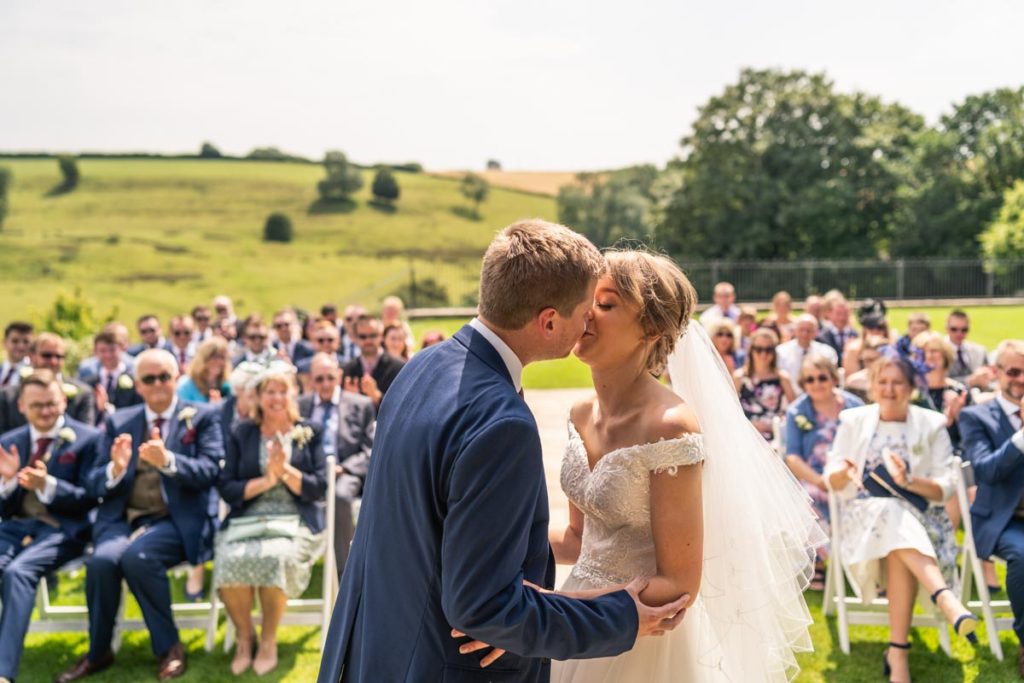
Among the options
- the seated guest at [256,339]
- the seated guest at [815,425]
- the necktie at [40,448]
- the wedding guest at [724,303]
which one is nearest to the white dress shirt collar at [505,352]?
the seated guest at [815,425]

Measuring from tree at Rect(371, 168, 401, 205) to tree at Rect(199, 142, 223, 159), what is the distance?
1341cm

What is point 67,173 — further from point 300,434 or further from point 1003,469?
point 1003,469

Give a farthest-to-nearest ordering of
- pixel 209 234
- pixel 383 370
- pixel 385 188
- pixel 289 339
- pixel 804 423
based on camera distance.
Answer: pixel 385 188, pixel 209 234, pixel 289 339, pixel 383 370, pixel 804 423

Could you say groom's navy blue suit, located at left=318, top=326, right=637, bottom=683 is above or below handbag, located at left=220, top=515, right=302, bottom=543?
above

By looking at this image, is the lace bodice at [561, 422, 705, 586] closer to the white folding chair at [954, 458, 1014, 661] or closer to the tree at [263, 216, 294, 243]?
the white folding chair at [954, 458, 1014, 661]

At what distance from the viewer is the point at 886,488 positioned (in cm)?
543

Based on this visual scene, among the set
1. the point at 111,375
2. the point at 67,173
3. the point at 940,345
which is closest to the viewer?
the point at 940,345

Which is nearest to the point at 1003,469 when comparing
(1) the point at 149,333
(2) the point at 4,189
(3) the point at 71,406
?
(3) the point at 71,406

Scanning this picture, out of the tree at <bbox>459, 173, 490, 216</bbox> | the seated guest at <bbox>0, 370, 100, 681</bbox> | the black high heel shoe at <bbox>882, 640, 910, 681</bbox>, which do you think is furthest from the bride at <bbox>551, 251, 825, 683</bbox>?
the tree at <bbox>459, 173, 490, 216</bbox>

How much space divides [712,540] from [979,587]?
300 centimetres

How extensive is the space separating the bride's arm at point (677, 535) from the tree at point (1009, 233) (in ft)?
109

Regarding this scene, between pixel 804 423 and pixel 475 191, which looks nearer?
pixel 804 423

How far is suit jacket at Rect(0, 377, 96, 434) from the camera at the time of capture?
738cm

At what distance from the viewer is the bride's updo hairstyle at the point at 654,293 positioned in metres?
2.80
